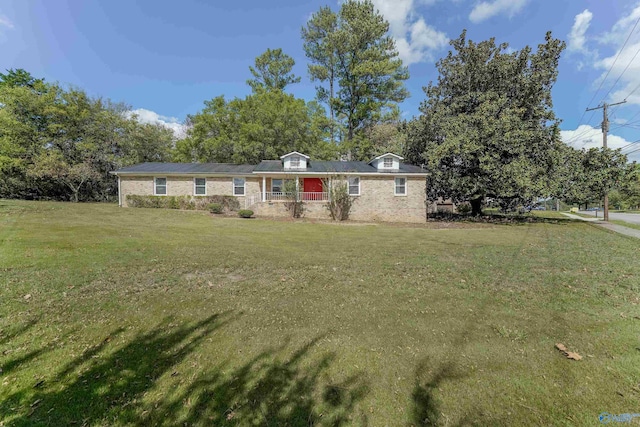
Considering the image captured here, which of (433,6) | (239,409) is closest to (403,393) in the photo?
(239,409)

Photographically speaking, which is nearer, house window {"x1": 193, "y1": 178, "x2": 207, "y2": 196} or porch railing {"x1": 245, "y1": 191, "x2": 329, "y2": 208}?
porch railing {"x1": 245, "y1": 191, "x2": 329, "y2": 208}

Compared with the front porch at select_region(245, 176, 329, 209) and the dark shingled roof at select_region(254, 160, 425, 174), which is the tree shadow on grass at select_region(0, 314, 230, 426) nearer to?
the front porch at select_region(245, 176, 329, 209)

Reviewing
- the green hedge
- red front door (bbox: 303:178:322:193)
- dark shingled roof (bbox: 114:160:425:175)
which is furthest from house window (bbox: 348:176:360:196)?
the green hedge

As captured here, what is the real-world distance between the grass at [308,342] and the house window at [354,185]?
13023 millimetres

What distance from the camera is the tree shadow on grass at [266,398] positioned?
220 centimetres

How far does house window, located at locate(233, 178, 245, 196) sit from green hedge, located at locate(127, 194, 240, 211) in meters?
0.74

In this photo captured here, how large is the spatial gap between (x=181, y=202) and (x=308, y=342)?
19797mm

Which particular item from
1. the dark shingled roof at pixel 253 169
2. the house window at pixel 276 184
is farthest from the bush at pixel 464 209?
the house window at pixel 276 184

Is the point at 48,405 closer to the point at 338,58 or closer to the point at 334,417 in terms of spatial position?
the point at 334,417

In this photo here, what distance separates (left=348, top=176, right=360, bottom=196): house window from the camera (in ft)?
63.2

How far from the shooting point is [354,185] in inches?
763

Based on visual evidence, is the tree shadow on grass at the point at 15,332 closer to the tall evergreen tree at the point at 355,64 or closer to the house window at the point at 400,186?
the house window at the point at 400,186

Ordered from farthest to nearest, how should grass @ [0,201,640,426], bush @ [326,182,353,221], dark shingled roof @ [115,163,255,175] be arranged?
dark shingled roof @ [115,163,255,175] → bush @ [326,182,353,221] → grass @ [0,201,640,426]

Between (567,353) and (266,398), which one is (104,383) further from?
(567,353)
